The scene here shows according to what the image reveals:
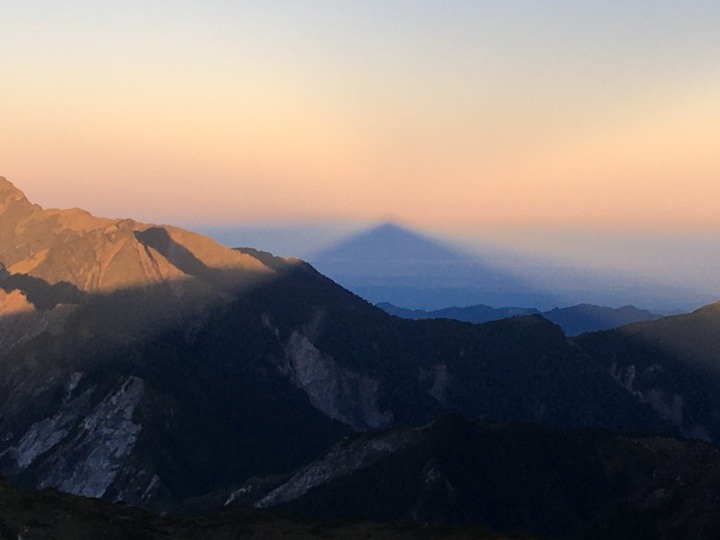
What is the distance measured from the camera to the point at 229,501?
16025cm

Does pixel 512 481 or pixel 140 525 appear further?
pixel 512 481

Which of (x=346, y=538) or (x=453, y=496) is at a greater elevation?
(x=346, y=538)

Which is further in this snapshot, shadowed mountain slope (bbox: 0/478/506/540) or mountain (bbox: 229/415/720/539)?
mountain (bbox: 229/415/720/539)

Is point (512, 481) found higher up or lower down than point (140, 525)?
lower down

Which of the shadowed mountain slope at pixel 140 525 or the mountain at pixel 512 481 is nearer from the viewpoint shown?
the shadowed mountain slope at pixel 140 525

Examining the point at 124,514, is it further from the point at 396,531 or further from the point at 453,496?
the point at 453,496

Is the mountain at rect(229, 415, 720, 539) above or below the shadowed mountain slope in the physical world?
below

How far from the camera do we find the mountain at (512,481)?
134375 millimetres

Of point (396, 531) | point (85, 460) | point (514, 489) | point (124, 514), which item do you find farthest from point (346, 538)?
point (85, 460)

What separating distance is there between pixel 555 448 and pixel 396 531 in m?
76.9

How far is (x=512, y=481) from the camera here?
148500mm

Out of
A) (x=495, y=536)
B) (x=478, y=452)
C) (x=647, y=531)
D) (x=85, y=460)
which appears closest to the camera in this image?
(x=495, y=536)

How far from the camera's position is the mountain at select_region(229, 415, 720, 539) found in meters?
134

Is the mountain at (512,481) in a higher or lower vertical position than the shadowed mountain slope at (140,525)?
lower
